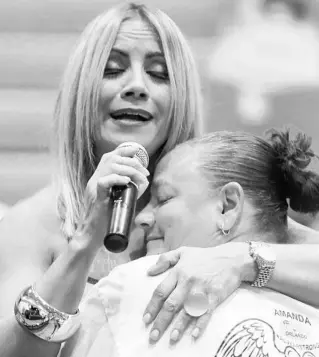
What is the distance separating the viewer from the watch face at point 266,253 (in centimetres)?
184

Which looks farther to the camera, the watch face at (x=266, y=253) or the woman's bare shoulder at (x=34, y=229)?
the woman's bare shoulder at (x=34, y=229)

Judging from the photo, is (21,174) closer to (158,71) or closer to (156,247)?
(158,71)

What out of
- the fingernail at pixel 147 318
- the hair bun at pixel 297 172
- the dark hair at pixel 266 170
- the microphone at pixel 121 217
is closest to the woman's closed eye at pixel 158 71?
the dark hair at pixel 266 170

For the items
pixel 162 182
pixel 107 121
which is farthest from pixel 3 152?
pixel 162 182

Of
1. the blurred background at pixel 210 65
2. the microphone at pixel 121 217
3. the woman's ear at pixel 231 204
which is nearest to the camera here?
the microphone at pixel 121 217

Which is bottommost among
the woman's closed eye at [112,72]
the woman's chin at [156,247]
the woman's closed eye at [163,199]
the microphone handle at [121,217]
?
the woman's chin at [156,247]

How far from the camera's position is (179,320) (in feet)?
5.56

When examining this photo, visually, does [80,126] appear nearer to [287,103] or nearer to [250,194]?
[250,194]

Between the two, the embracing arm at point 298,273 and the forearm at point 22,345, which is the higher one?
the embracing arm at point 298,273

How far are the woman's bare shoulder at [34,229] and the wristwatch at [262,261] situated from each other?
0.64 m

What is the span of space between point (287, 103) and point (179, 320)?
70.7 inches

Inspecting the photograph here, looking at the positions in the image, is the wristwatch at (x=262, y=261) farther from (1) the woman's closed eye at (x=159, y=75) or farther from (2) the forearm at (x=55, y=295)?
(1) the woman's closed eye at (x=159, y=75)

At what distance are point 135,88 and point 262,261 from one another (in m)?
0.74

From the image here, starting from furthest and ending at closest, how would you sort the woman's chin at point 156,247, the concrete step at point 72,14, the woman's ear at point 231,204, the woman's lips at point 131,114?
1. the concrete step at point 72,14
2. the woman's lips at point 131,114
3. the woman's chin at point 156,247
4. the woman's ear at point 231,204
